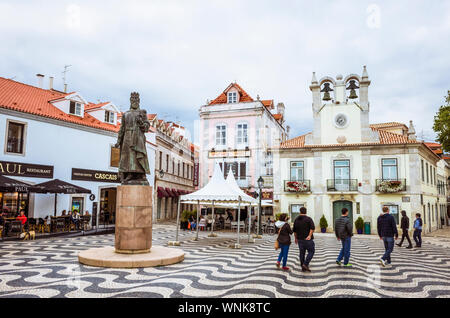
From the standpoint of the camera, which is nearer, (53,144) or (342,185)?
(53,144)

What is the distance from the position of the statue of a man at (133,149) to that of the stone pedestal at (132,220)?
0.48 metres

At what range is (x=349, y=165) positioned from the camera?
25656 millimetres

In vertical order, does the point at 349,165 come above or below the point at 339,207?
above

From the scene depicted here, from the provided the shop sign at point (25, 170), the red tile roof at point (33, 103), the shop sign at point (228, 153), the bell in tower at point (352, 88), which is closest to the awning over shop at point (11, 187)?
the shop sign at point (25, 170)

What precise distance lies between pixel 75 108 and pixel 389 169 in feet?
74.6

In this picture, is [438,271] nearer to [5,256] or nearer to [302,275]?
[302,275]

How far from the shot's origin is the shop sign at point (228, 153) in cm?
3142

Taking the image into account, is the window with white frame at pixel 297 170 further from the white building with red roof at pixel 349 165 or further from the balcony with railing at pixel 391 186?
the balcony with railing at pixel 391 186

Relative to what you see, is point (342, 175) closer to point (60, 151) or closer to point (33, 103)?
point (60, 151)

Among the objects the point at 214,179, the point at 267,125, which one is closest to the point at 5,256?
the point at 214,179

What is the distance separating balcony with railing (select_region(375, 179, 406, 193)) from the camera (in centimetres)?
2400

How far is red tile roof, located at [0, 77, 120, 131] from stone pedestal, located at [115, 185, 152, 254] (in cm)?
1393

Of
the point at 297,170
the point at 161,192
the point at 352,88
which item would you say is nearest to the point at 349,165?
the point at 297,170

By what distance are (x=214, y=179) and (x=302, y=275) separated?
8.14 m
